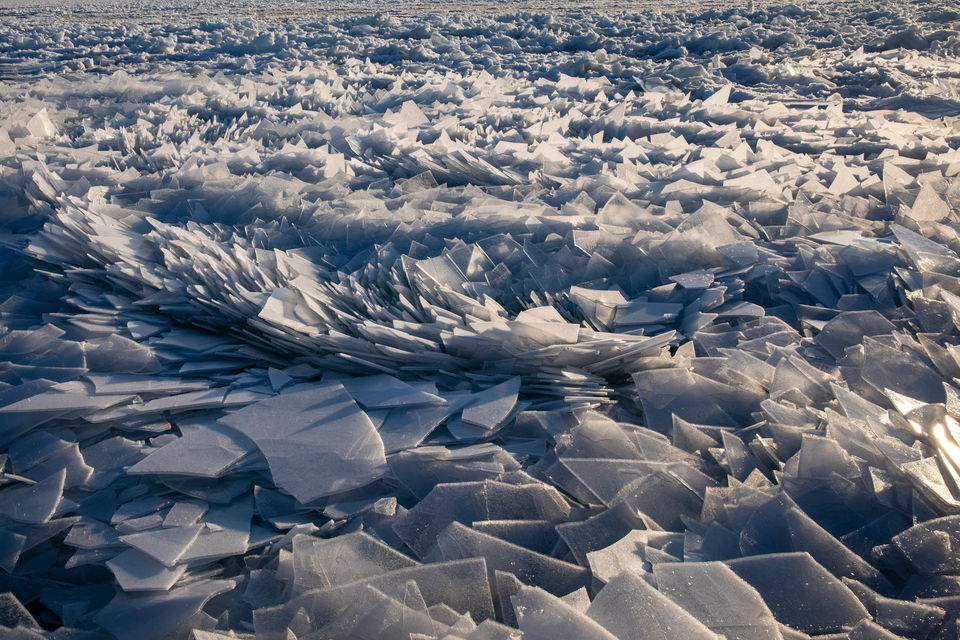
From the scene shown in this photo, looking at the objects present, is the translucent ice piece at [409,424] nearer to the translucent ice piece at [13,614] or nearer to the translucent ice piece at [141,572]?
the translucent ice piece at [141,572]

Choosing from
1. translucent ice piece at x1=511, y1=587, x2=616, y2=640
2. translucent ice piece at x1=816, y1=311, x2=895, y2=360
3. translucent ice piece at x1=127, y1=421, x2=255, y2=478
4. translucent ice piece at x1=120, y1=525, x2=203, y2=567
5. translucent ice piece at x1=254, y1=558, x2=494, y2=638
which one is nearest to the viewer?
translucent ice piece at x1=511, y1=587, x2=616, y2=640

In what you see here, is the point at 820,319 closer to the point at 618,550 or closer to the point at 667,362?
the point at 667,362

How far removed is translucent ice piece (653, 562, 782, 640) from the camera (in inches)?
31.4

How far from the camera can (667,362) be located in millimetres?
1400

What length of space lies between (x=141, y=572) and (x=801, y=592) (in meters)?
0.99

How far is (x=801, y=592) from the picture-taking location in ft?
2.77

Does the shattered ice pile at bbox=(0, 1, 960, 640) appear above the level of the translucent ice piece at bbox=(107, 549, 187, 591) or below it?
above

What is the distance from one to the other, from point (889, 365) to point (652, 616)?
83 cm

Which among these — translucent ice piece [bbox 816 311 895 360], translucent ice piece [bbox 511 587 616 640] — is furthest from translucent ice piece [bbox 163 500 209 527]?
translucent ice piece [bbox 816 311 895 360]

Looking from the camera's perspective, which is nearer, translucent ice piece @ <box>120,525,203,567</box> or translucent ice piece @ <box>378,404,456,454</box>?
translucent ice piece @ <box>120,525,203,567</box>

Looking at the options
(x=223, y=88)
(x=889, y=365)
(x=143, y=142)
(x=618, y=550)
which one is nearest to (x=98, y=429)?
(x=618, y=550)

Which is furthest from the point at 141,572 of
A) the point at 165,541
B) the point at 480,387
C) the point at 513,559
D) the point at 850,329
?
the point at 850,329

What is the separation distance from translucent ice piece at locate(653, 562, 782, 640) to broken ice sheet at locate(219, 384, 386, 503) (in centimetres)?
55

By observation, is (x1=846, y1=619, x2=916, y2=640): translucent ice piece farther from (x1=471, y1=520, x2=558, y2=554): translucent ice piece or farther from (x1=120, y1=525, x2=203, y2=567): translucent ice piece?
(x1=120, y1=525, x2=203, y2=567): translucent ice piece
